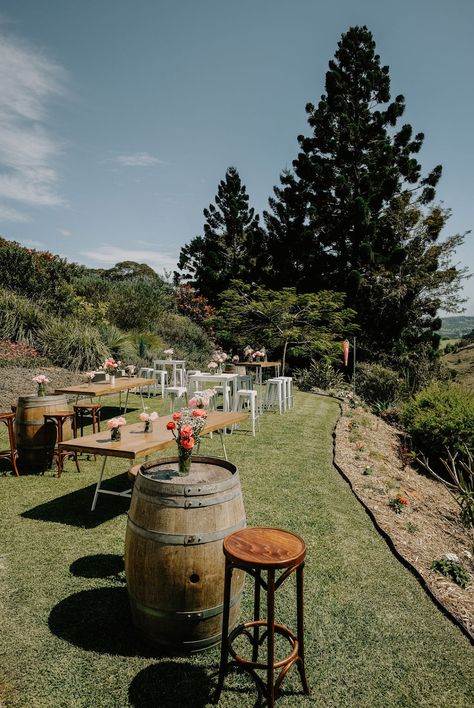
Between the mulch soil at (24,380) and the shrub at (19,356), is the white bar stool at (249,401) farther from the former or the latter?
the shrub at (19,356)

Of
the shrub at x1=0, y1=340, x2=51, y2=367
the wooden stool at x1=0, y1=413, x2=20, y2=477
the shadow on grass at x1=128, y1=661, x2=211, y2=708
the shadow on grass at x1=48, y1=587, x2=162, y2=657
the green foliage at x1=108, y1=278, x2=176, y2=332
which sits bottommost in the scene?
the shadow on grass at x1=128, y1=661, x2=211, y2=708

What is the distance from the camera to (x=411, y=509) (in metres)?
5.25

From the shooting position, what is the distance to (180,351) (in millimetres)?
15500

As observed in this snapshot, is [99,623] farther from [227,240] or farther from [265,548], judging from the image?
[227,240]

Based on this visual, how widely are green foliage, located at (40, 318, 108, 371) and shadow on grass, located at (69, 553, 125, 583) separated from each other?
8.46m

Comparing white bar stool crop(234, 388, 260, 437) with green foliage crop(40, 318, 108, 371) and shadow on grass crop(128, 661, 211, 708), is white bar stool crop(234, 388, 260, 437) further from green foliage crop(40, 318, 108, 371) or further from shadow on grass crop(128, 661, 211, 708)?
shadow on grass crop(128, 661, 211, 708)

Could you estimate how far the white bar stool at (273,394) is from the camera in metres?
9.56

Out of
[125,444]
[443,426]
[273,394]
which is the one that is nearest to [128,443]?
[125,444]

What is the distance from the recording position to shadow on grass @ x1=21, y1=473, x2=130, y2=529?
160 inches

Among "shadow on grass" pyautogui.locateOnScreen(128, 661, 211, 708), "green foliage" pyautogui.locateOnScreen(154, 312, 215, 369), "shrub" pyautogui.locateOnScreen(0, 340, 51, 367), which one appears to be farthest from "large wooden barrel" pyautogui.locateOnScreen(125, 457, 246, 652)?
"green foliage" pyautogui.locateOnScreen(154, 312, 215, 369)

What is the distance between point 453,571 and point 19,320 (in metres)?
11.8

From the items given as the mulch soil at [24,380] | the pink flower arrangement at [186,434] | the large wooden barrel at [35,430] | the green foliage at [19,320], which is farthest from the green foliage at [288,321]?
the pink flower arrangement at [186,434]

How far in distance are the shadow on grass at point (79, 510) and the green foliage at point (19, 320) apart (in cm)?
825

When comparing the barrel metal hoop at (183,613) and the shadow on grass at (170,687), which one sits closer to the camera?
the shadow on grass at (170,687)
